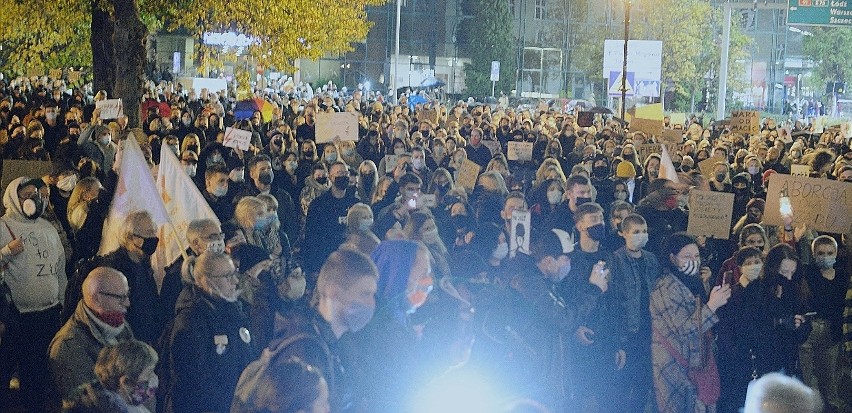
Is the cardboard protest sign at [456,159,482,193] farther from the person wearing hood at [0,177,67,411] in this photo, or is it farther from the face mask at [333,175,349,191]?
the person wearing hood at [0,177,67,411]

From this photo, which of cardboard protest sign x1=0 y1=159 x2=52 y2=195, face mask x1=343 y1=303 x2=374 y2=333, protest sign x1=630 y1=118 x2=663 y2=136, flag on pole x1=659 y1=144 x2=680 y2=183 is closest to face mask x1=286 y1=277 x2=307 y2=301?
face mask x1=343 y1=303 x2=374 y2=333

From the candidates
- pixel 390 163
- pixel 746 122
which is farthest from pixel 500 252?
pixel 746 122

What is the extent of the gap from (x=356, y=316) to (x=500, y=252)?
11.3 ft

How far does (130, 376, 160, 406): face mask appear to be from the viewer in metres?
5.14

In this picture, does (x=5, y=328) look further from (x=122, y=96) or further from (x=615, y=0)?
(x=615, y=0)

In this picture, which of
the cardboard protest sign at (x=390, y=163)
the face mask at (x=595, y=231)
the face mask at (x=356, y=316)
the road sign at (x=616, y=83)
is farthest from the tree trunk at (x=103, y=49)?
the face mask at (x=356, y=316)

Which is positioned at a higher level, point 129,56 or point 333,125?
point 129,56

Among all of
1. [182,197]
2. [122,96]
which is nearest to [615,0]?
[122,96]

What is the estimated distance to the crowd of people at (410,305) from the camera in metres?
5.56

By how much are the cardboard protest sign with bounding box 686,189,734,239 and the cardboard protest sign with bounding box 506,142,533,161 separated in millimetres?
6880

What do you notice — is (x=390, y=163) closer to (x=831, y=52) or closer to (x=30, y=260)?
(x=30, y=260)

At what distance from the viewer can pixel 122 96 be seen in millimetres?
21656

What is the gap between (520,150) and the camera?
55.9 ft

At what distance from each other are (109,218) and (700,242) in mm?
4995
